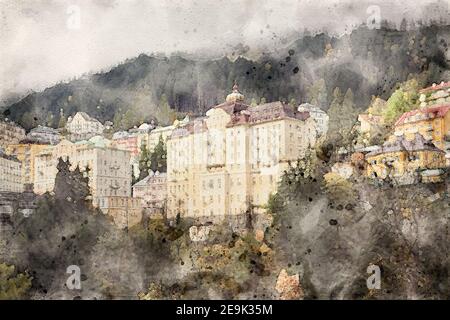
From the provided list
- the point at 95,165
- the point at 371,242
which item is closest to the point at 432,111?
the point at 371,242

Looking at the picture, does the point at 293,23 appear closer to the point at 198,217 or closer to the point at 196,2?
the point at 196,2

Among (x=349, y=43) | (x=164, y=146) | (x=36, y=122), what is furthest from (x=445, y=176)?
(x=36, y=122)

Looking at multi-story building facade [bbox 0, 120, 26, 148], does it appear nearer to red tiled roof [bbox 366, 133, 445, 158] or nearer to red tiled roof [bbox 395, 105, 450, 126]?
red tiled roof [bbox 366, 133, 445, 158]

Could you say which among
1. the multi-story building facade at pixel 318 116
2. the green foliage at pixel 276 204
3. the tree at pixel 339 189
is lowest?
the green foliage at pixel 276 204

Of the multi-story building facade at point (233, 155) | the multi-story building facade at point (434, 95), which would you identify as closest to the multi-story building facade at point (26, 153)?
the multi-story building facade at point (233, 155)

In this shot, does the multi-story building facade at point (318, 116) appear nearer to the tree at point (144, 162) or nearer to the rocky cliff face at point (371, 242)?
the rocky cliff face at point (371, 242)

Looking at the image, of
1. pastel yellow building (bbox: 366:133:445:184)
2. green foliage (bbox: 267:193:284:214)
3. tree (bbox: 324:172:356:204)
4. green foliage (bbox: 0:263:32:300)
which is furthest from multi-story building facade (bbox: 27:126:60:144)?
pastel yellow building (bbox: 366:133:445:184)
